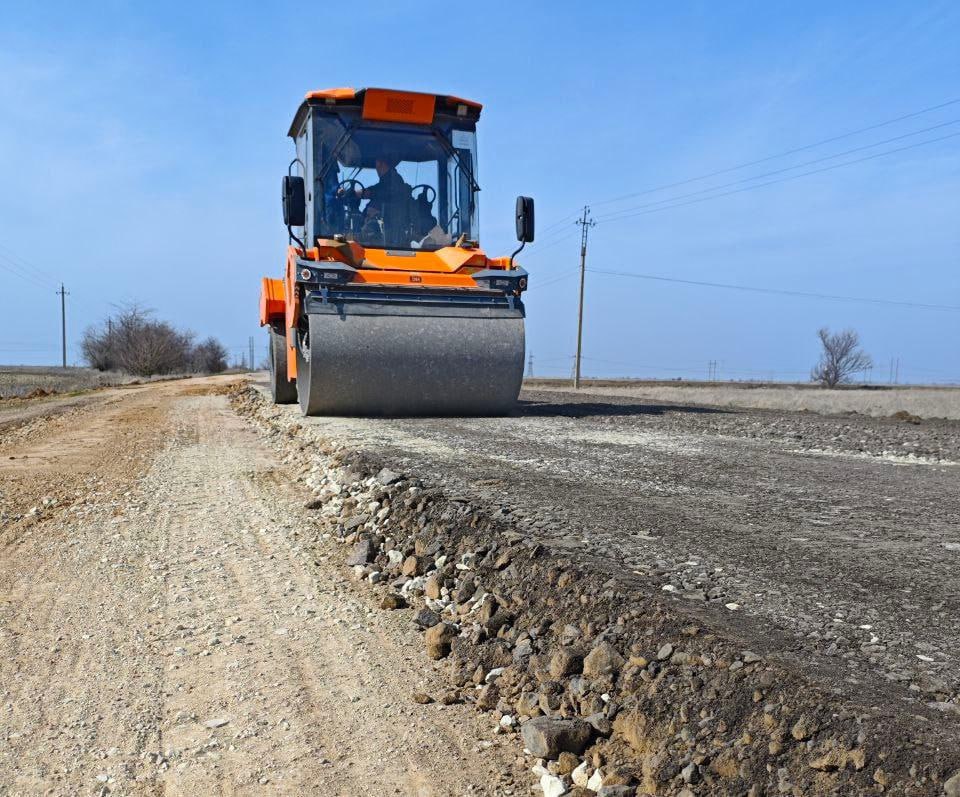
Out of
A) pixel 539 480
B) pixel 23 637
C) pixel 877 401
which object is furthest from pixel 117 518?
pixel 877 401

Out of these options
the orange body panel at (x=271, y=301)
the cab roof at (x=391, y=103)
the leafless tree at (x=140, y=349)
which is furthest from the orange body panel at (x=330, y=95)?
the leafless tree at (x=140, y=349)

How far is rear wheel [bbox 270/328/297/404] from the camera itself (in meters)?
12.9

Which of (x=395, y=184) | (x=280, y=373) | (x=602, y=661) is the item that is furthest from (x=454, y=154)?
(x=602, y=661)

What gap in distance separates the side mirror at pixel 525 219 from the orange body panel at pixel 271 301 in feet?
12.3

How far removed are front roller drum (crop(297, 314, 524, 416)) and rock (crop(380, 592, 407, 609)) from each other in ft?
17.5

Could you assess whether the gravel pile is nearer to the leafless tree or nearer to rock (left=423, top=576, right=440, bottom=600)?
rock (left=423, top=576, right=440, bottom=600)

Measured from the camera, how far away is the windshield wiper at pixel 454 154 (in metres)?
10.4

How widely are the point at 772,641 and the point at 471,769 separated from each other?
96 cm

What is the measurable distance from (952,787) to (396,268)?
8.47 meters

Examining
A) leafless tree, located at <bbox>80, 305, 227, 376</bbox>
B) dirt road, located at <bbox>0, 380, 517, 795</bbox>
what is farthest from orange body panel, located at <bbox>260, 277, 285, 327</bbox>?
leafless tree, located at <bbox>80, 305, 227, 376</bbox>

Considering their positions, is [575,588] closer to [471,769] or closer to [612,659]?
[612,659]

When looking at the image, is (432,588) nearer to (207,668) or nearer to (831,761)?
(207,668)

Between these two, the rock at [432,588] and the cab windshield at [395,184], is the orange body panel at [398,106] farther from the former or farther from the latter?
the rock at [432,588]

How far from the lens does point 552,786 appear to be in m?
2.40
